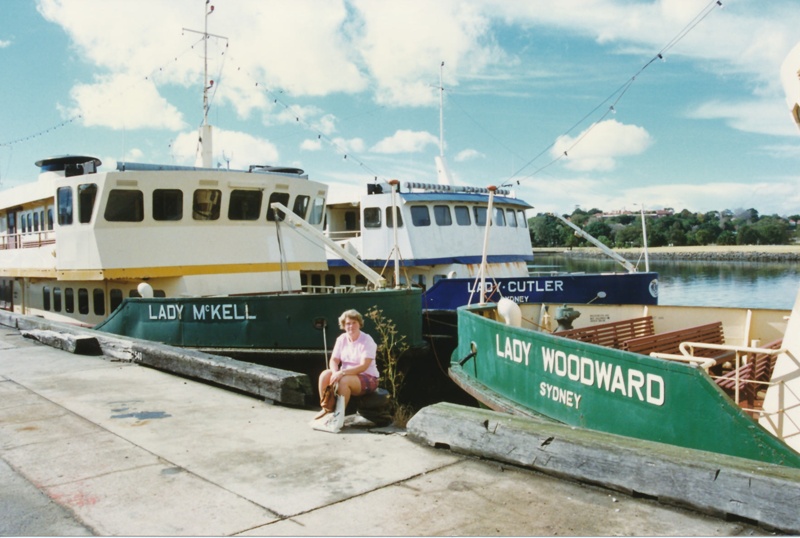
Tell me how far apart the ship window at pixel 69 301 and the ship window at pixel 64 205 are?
246 cm

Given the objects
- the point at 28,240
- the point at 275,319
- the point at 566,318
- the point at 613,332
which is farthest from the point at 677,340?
the point at 28,240

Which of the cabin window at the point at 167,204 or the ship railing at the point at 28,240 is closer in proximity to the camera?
the cabin window at the point at 167,204

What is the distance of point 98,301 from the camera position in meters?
14.4

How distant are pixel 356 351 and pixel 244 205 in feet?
26.6

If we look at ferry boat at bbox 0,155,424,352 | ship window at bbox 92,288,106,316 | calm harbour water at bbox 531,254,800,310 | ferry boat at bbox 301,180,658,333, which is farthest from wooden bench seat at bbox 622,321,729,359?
calm harbour water at bbox 531,254,800,310

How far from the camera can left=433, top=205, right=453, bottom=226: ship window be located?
1838cm

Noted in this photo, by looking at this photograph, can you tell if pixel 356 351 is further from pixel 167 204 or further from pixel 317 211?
pixel 317 211

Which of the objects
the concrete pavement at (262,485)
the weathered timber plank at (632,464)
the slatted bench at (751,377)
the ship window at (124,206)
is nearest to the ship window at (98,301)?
the ship window at (124,206)

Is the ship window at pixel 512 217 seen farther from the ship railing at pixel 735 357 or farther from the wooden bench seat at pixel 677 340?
the ship railing at pixel 735 357

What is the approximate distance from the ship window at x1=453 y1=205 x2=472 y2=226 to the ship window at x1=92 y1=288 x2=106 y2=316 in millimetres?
8947

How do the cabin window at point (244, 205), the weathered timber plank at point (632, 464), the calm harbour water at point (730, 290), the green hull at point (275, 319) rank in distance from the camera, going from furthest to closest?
the calm harbour water at point (730, 290)
the cabin window at point (244, 205)
the green hull at point (275, 319)
the weathered timber plank at point (632, 464)

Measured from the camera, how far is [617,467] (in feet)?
14.3

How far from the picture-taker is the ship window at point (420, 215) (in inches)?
713

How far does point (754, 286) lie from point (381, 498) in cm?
4806
